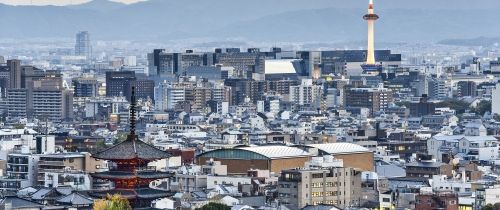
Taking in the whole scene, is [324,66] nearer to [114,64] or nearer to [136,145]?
[114,64]

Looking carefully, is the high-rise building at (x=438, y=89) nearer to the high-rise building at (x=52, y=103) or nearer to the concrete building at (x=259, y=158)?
the high-rise building at (x=52, y=103)

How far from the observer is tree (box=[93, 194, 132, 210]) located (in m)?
33.4

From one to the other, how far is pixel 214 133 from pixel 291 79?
50.7 meters

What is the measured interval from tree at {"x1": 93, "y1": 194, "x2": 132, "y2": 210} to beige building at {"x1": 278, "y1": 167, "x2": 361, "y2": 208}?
11314 millimetres

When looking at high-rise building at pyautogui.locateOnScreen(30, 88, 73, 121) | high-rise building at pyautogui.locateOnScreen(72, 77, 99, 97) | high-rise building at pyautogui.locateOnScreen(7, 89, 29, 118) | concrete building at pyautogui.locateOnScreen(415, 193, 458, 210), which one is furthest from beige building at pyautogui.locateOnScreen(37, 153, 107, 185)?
high-rise building at pyautogui.locateOnScreen(72, 77, 99, 97)

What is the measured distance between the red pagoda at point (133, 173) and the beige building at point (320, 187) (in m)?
10.5

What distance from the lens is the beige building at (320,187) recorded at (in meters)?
46.3

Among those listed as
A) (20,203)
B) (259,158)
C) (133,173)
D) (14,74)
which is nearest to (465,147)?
(259,158)

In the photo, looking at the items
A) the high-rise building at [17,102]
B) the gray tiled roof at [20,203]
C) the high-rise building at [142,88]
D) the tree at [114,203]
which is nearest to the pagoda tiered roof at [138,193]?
the tree at [114,203]

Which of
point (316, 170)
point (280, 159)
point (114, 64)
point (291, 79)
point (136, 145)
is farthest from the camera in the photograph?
point (114, 64)

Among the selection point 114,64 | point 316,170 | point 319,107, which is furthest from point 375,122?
point 114,64

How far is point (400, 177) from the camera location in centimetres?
5394

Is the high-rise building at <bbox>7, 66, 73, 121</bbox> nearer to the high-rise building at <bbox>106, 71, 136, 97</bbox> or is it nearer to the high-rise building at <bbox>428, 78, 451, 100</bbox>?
the high-rise building at <bbox>106, 71, 136, 97</bbox>

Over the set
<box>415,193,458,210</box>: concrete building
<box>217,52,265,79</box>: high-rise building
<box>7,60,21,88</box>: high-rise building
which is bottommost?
<box>415,193,458,210</box>: concrete building
